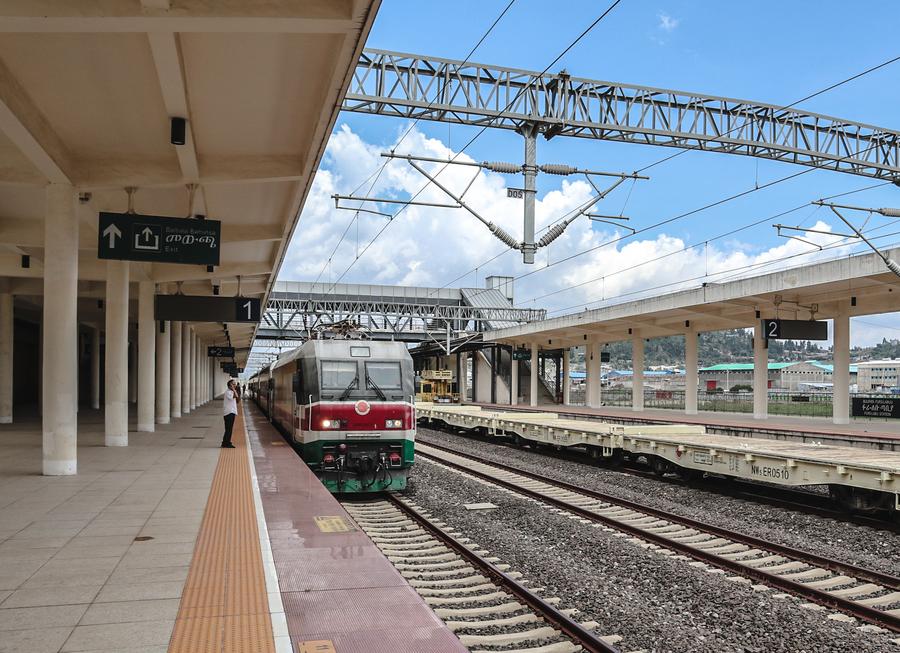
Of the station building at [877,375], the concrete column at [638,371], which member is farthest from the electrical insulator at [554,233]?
the station building at [877,375]

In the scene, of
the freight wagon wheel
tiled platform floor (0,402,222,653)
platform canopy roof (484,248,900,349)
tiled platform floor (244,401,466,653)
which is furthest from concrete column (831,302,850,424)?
tiled platform floor (244,401,466,653)

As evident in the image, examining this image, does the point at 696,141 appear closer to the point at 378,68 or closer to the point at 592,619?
the point at 378,68

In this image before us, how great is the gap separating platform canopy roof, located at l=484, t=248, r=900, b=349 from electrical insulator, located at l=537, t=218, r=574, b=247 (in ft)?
35.5

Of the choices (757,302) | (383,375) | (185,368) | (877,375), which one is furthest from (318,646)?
(877,375)

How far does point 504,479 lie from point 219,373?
71.9 meters

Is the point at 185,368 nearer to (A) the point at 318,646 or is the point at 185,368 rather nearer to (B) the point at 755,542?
(B) the point at 755,542

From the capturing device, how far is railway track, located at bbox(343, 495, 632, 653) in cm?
568

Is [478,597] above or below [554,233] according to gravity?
below

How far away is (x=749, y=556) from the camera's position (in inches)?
343

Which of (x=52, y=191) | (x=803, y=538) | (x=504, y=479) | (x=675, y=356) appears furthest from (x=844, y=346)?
(x=675, y=356)

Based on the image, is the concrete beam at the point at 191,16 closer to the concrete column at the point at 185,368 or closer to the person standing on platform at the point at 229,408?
the person standing on platform at the point at 229,408

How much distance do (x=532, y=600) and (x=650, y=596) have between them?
1.33 meters

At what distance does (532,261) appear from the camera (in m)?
12.9

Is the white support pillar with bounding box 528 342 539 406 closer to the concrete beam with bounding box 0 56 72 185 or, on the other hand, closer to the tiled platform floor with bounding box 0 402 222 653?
the tiled platform floor with bounding box 0 402 222 653
